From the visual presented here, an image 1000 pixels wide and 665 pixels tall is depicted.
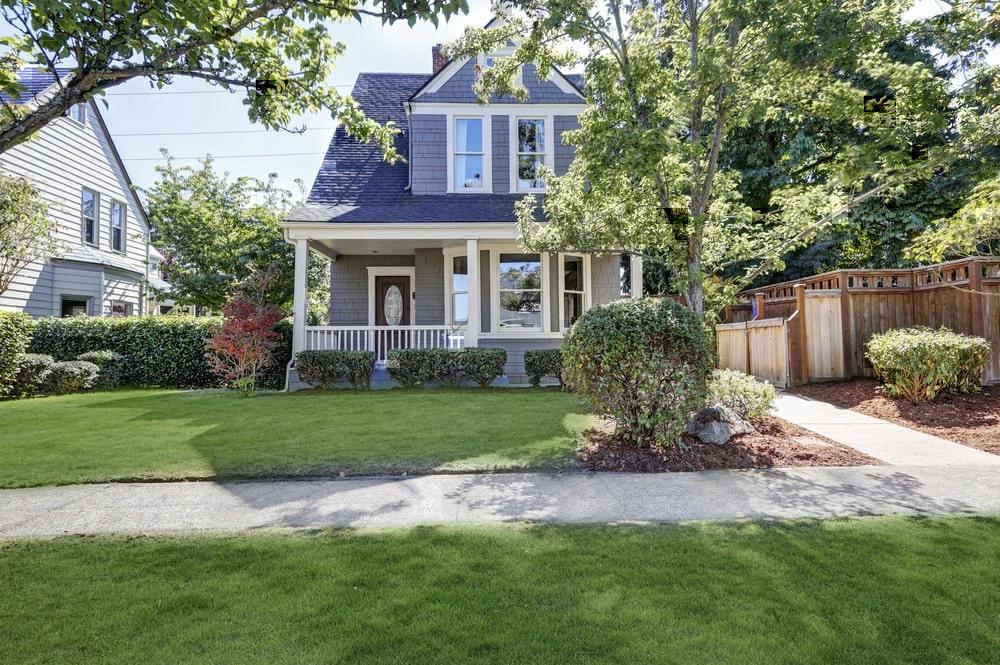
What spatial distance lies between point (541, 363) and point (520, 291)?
2.34 m

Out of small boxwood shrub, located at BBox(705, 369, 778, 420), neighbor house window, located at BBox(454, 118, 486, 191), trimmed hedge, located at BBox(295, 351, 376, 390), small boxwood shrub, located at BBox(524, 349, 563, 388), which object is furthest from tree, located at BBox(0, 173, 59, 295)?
small boxwood shrub, located at BBox(705, 369, 778, 420)

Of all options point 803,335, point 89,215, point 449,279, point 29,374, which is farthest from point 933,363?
point 89,215

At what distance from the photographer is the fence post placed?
9.58 metres

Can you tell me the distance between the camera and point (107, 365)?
1128 centimetres

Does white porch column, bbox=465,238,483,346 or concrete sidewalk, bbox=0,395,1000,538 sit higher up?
white porch column, bbox=465,238,483,346

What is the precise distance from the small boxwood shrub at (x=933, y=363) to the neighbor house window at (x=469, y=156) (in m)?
9.14

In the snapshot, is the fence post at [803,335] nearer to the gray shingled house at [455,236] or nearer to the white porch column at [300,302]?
the gray shingled house at [455,236]

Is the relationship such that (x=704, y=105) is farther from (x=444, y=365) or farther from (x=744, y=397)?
(x=444, y=365)

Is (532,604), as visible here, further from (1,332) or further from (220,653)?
(1,332)

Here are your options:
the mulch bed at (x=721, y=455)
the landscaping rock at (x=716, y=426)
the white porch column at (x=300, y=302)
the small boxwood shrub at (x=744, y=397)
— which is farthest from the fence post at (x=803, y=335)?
the white porch column at (x=300, y=302)

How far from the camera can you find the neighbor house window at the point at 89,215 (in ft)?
50.5

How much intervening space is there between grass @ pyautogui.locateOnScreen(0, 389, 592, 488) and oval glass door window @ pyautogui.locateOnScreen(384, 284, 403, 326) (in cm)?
439

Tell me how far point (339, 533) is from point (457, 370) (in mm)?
7098

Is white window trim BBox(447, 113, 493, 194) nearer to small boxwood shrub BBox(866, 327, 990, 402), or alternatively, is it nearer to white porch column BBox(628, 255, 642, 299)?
white porch column BBox(628, 255, 642, 299)
